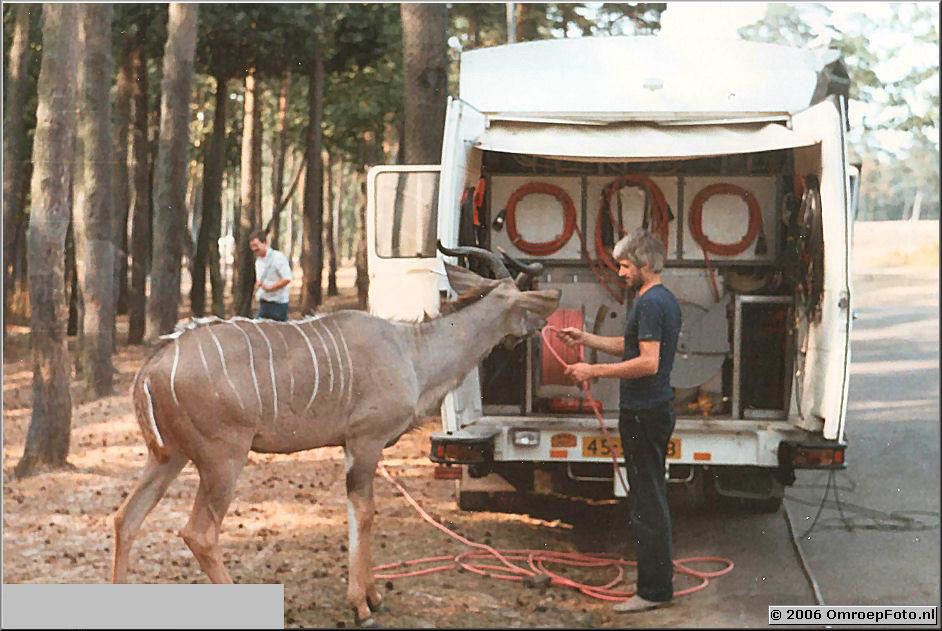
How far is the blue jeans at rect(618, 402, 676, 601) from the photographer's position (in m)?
5.04

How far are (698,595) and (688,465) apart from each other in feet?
2.47

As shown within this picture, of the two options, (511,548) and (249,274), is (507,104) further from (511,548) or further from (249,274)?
(249,274)

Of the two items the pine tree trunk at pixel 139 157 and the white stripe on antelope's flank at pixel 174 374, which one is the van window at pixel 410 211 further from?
the pine tree trunk at pixel 139 157

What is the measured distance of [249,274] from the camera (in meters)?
11.7

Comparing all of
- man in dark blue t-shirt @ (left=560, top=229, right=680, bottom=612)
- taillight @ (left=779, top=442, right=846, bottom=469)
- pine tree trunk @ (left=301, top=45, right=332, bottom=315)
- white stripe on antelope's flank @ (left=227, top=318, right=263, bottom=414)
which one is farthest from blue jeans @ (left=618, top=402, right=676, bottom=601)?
pine tree trunk @ (left=301, top=45, right=332, bottom=315)

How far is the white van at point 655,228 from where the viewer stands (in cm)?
559

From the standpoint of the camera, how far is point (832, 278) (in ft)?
17.5

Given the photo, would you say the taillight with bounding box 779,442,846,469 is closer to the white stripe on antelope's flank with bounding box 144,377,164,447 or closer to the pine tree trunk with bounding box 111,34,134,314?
the white stripe on antelope's flank with bounding box 144,377,164,447

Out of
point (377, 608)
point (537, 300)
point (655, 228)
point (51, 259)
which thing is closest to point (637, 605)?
point (377, 608)

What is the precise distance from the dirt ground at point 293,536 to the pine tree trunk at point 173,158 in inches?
91.4

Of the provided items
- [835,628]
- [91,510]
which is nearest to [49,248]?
[91,510]

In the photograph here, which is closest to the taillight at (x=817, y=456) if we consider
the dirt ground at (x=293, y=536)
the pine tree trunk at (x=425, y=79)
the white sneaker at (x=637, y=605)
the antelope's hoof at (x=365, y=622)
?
the white sneaker at (x=637, y=605)

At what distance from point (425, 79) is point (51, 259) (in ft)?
10.0

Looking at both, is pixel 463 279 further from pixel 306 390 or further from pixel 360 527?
pixel 360 527
